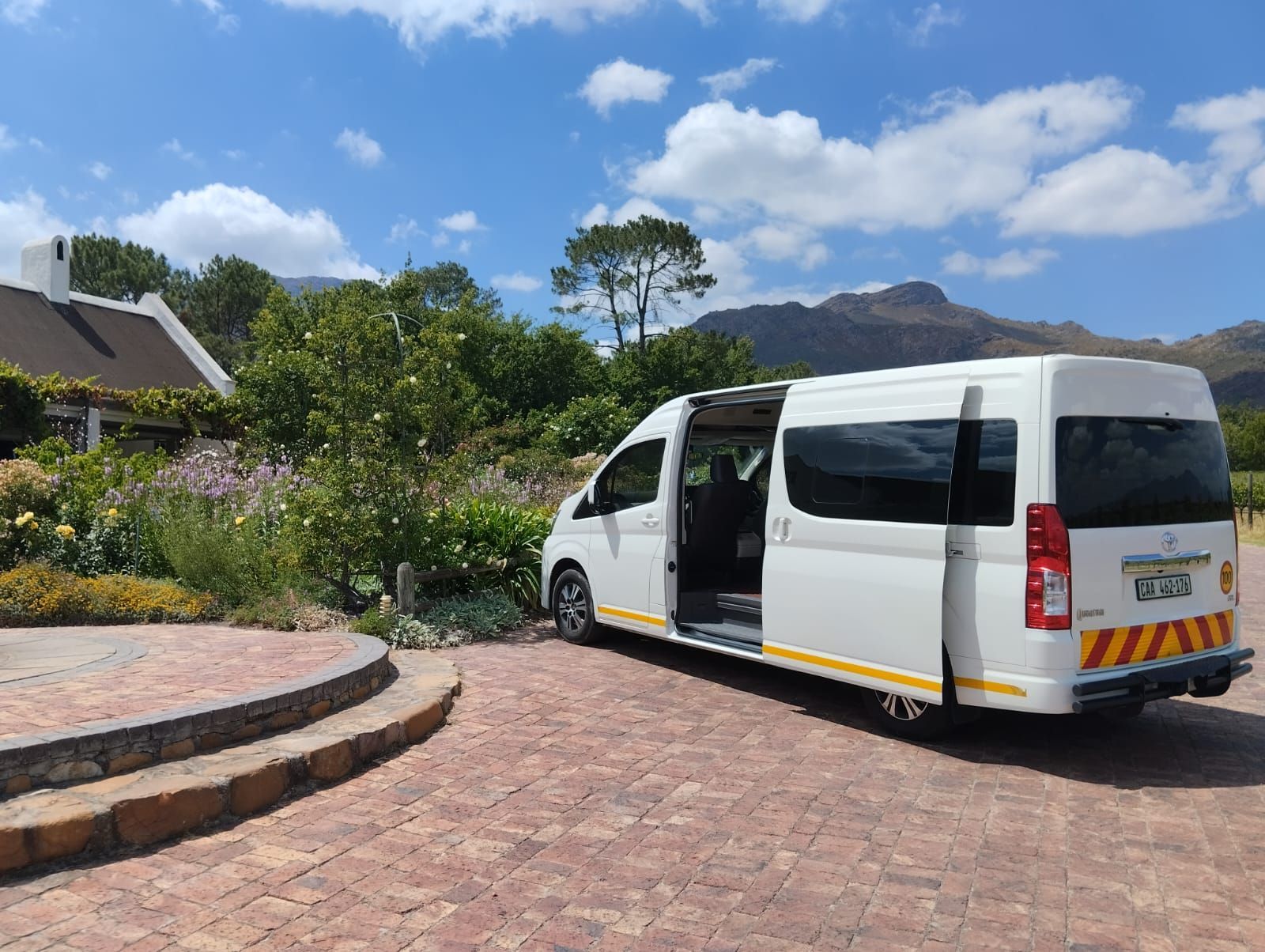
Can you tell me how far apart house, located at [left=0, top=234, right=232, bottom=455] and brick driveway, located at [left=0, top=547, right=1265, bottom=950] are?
22.3 metres

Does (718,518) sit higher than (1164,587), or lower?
higher

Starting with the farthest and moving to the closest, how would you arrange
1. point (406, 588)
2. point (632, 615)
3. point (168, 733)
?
1. point (406, 588)
2. point (632, 615)
3. point (168, 733)

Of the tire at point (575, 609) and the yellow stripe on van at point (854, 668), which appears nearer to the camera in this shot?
the yellow stripe on van at point (854, 668)

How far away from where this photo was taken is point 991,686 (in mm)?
5078

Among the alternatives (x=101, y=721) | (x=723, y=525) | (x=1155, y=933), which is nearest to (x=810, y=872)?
(x=1155, y=933)

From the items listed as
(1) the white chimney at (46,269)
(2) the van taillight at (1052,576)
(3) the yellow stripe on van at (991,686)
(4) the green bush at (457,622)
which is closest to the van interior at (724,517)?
(3) the yellow stripe on van at (991,686)

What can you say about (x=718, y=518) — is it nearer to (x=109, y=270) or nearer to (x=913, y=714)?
(x=913, y=714)

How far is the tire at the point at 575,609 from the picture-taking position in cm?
851

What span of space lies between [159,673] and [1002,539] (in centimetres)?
539

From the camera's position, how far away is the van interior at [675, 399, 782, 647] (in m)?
7.48

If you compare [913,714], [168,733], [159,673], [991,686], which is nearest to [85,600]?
[159,673]

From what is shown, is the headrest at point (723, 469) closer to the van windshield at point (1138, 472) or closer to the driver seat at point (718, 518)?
the driver seat at point (718, 518)

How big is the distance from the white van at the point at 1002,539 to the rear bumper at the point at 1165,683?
0.04 ft

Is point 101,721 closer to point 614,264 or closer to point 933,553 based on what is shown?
point 933,553
